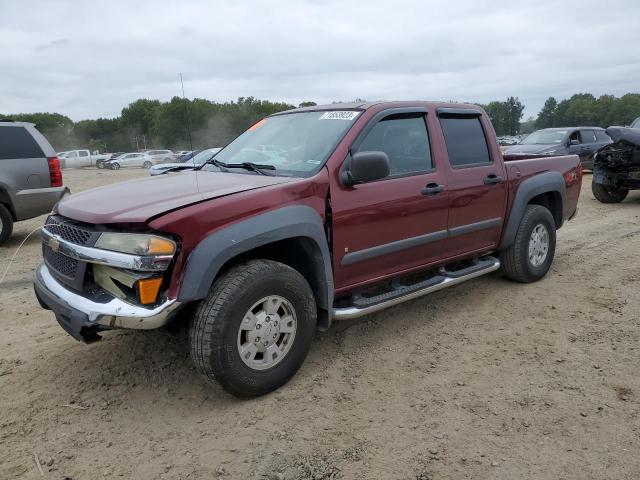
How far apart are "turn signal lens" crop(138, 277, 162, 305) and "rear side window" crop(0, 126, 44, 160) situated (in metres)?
5.98

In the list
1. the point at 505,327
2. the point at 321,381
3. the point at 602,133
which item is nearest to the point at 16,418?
the point at 321,381

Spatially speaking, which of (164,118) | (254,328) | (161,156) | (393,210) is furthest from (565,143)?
(164,118)

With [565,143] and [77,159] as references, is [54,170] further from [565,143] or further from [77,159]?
[77,159]

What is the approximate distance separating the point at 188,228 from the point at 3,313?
118 inches

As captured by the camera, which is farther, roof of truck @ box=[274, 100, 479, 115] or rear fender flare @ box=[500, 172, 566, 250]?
rear fender flare @ box=[500, 172, 566, 250]

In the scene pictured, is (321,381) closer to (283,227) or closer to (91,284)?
(283,227)

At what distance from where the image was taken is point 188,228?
2734mm

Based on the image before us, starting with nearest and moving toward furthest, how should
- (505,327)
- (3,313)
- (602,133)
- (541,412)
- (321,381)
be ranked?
(541,412) < (321,381) < (505,327) < (3,313) < (602,133)

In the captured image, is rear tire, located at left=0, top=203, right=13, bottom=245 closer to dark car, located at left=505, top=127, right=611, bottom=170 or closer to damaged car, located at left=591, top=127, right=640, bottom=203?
damaged car, located at left=591, top=127, right=640, bottom=203

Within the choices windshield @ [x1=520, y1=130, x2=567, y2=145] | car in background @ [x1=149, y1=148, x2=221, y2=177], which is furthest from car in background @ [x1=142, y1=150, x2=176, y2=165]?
windshield @ [x1=520, y1=130, x2=567, y2=145]

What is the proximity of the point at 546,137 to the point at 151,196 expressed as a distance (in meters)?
14.0

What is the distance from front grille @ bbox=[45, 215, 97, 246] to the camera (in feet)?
9.54

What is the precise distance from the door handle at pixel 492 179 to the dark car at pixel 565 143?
10.00 meters

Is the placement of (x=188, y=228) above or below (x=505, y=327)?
above
